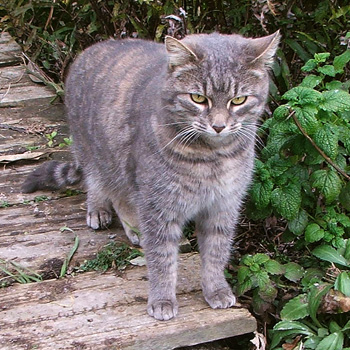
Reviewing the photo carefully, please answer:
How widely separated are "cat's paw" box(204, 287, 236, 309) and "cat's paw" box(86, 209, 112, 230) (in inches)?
33.9

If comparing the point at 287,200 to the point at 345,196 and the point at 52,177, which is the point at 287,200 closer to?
the point at 345,196

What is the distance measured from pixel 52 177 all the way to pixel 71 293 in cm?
100

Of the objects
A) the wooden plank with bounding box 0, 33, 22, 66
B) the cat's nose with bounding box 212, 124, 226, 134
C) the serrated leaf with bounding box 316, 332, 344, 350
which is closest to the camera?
the cat's nose with bounding box 212, 124, 226, 134

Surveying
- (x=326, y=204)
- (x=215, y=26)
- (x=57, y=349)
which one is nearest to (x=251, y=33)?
(x=215, y=26)

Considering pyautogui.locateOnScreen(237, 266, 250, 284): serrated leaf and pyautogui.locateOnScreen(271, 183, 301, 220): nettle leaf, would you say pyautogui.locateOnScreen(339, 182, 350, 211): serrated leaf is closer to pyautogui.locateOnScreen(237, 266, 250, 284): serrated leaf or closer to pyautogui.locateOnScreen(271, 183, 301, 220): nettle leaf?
pyautogui.locateOnScreen(271, 183, 301, 220): nettle leaf

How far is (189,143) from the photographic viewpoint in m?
2.70

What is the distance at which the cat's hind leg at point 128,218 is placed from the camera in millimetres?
3326

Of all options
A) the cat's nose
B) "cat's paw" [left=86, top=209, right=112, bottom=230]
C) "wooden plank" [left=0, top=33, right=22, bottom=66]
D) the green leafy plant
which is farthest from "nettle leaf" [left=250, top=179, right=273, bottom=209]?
"wooden plank" [left=0, top=33, right=22, bottom=66]

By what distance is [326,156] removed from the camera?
9.47ft

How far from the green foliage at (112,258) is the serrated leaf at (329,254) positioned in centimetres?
88

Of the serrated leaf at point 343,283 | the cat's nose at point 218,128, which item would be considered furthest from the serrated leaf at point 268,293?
the cat's nose at point 218,128

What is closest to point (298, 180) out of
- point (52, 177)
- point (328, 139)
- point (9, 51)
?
point (328, 139)

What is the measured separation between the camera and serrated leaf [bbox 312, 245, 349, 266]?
2.92 m

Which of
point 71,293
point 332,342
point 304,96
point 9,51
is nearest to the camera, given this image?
point 332,342
